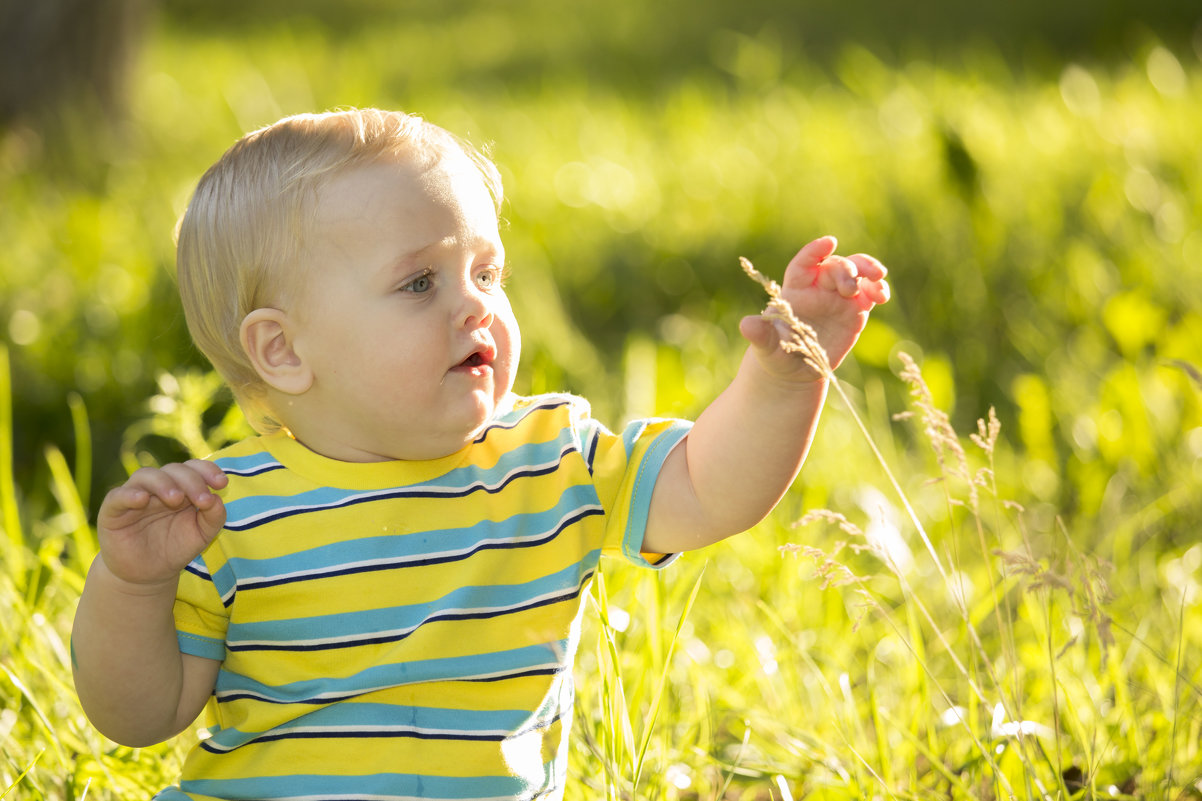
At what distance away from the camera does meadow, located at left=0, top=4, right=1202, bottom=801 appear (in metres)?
1.65

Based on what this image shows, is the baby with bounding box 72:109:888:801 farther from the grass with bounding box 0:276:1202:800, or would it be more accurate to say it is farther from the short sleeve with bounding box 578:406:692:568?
the grass with bounding box 0:276:1202:800

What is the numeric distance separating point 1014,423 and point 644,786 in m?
1.85

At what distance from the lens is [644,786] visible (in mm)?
1649

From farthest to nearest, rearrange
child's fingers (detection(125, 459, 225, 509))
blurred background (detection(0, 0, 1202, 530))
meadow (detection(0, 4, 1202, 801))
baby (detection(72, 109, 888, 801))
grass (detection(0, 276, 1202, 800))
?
blurred background (detection(0, 0, 1202, 530)) → meadow (detection(0, 4, 1202, 801)) → grass (detection(0, 276, 1202, 800)) → baby (detection(72, 109, 888, 801)) → child's fingers (detection(125, 459, 225, 509))

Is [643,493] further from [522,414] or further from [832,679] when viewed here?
[832,679]

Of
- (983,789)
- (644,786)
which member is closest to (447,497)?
(644,786)

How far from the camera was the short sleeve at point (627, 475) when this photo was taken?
1.47 m

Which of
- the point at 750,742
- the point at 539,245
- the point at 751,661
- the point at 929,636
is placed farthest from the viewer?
the point at 539,245

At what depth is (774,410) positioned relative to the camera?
1.39m

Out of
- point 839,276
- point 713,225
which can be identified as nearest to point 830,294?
point 839,276

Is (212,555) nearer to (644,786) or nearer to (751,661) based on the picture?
(644,786)

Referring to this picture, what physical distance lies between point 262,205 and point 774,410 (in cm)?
65

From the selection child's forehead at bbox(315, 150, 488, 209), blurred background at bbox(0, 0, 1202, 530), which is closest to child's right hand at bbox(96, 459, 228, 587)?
child's forehead at bbox(315, 150, 488, 209)

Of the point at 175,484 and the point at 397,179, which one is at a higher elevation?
the point at 397,179
